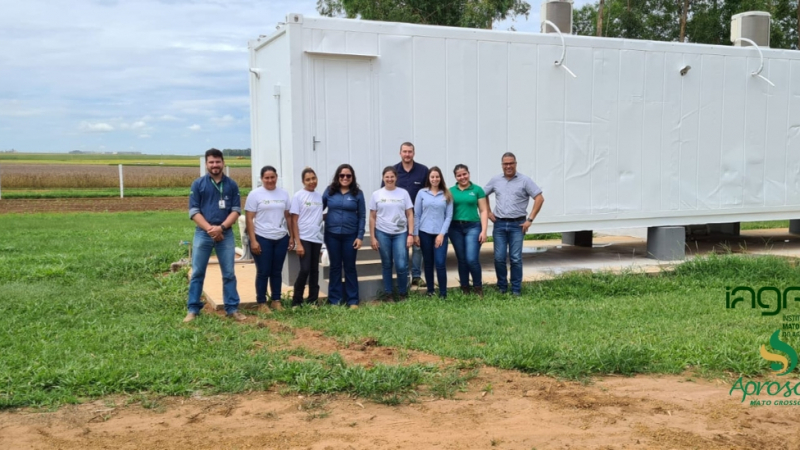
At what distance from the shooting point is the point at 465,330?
257 inches

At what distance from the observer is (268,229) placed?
7379mm

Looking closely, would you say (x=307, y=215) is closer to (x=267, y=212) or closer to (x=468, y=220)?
(x=267, y=212)

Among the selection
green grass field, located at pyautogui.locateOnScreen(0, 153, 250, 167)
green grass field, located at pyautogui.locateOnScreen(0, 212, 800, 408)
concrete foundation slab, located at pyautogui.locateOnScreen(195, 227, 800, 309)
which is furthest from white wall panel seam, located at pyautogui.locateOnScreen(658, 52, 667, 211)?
green grass field, located at pyautogui.locateOnScreen(0, 153, 250, 167)

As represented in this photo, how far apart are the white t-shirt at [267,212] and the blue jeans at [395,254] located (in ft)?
3.62

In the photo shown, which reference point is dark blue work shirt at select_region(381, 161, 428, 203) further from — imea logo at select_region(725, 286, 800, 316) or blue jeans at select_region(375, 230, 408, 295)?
imea logo at select_region(725, 286, 800, 316)

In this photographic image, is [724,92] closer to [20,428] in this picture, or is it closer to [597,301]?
[597,301]

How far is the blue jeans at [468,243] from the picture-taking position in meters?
8.06

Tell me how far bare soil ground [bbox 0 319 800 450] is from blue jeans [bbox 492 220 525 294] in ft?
10.3

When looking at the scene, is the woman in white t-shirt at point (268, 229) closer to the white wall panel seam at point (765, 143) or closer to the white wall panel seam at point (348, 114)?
Answer: the white wall panel seam at point (348, 114)

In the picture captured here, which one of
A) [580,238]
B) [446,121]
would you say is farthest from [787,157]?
[446,121]

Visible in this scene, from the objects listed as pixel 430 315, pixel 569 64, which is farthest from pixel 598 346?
pixel 569 64

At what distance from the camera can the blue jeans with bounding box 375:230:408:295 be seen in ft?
25.8

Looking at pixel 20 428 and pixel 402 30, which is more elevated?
pixel 402 30

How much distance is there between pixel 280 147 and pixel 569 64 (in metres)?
4.12
